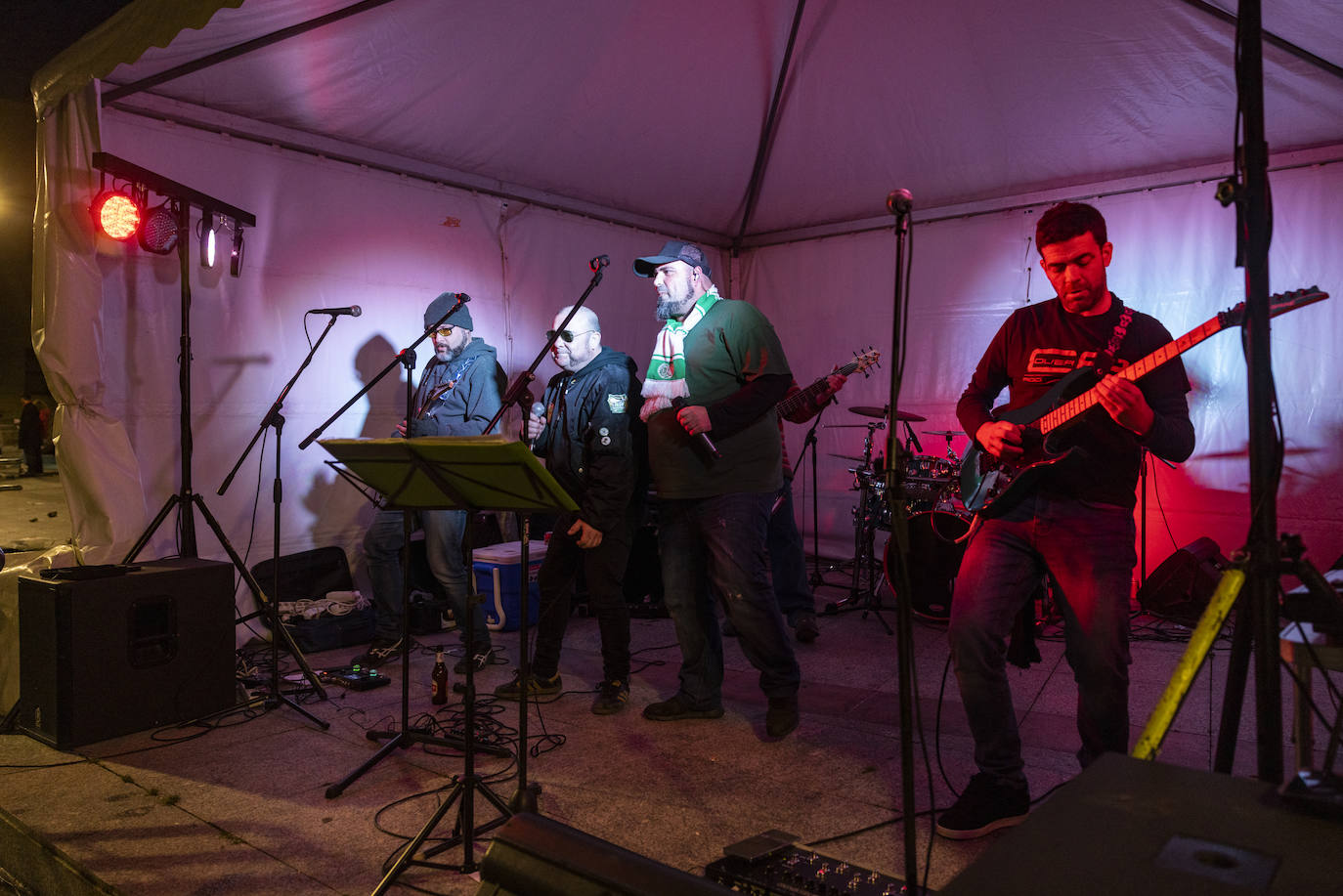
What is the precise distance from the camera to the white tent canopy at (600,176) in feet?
16.8

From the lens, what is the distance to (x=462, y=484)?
2748 mm

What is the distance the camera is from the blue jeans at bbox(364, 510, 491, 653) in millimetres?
5453

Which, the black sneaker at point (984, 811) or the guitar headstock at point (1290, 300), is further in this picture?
the black sneaker at point (984, 811)

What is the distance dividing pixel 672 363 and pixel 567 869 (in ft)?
9.57

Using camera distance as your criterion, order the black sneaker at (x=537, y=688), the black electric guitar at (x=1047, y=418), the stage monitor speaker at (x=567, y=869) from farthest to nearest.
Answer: the black sneaker at (x=537, y=688) → the black electric guitar at (x=1047, y=418) → the stage monitor speaker at (x=567, y=869)

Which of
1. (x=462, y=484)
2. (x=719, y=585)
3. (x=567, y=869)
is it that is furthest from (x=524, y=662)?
(x=719, y=585)

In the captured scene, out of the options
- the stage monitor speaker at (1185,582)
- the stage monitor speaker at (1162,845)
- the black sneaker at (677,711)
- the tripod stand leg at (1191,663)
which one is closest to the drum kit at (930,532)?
the stage monitor speaker at (1185,582)

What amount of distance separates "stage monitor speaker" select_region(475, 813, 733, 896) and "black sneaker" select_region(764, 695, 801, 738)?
237 centimetres

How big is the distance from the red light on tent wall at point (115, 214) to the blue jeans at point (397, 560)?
212cm

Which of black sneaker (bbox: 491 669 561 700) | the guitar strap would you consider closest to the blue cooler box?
black sneaker (bbox: 491 669 561 700)

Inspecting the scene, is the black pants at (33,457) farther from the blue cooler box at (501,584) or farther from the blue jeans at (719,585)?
Result: the blue jeans at (719,585)

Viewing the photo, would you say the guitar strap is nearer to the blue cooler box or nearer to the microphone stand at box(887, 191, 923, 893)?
the microphone stand at box(887, 191, 923, 893)

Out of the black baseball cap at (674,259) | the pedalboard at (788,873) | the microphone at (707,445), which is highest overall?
the black baseball cap at (674,259)

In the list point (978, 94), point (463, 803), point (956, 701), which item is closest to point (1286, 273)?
point (978, 94)
